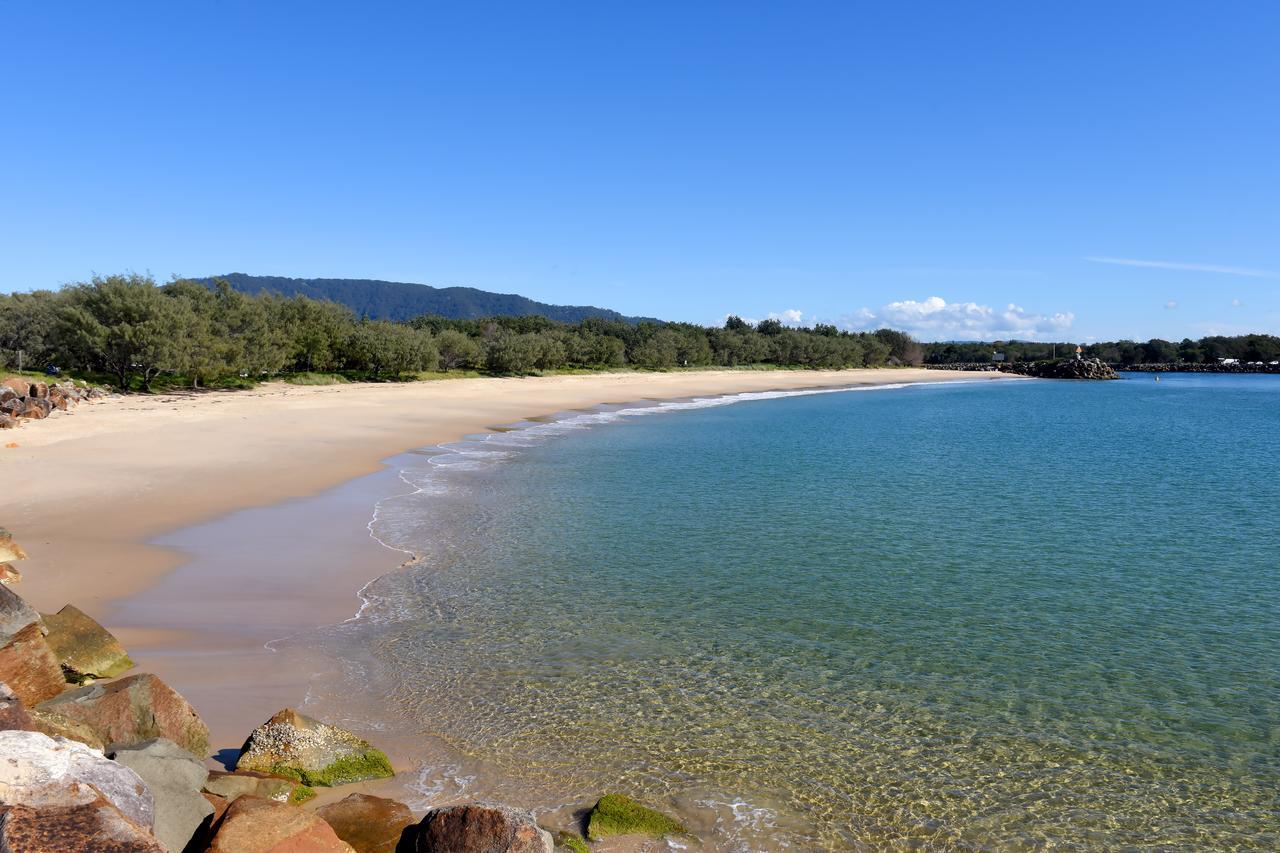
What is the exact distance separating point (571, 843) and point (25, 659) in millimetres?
5674

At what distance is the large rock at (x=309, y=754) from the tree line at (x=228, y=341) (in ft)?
147

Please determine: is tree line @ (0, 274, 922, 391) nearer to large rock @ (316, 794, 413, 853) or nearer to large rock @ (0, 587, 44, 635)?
large rock @ (0, 587, 44, 635)

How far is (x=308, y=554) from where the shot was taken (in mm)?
16250

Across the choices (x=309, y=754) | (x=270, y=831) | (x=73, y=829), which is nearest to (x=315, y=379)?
(x=309, y=754)

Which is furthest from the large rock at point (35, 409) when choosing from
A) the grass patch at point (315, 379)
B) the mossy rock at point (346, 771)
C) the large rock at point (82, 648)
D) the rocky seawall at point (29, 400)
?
the mossy rock at point (346, 771)

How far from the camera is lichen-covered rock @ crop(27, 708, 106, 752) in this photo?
6.59 meters

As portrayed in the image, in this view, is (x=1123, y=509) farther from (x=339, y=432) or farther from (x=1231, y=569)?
(x=339, y=432)

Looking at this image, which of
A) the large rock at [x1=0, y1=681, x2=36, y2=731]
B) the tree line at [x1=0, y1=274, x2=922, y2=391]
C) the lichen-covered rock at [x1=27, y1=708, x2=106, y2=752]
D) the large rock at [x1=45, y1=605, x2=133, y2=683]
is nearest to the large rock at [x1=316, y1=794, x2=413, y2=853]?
the lichen-covered rock at [x1=27, y1=708, x2=106, y2=752]

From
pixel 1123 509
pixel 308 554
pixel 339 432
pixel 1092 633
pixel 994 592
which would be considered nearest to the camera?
pixel 1092 633

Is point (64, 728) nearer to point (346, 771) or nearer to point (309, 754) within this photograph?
point (309, 754)

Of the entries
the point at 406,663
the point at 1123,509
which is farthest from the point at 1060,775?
the point at 1123,509

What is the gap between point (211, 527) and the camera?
18.0 meters

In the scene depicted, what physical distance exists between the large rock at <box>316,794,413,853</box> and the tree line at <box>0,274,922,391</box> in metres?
46.0

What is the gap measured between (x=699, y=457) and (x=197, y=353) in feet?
108
